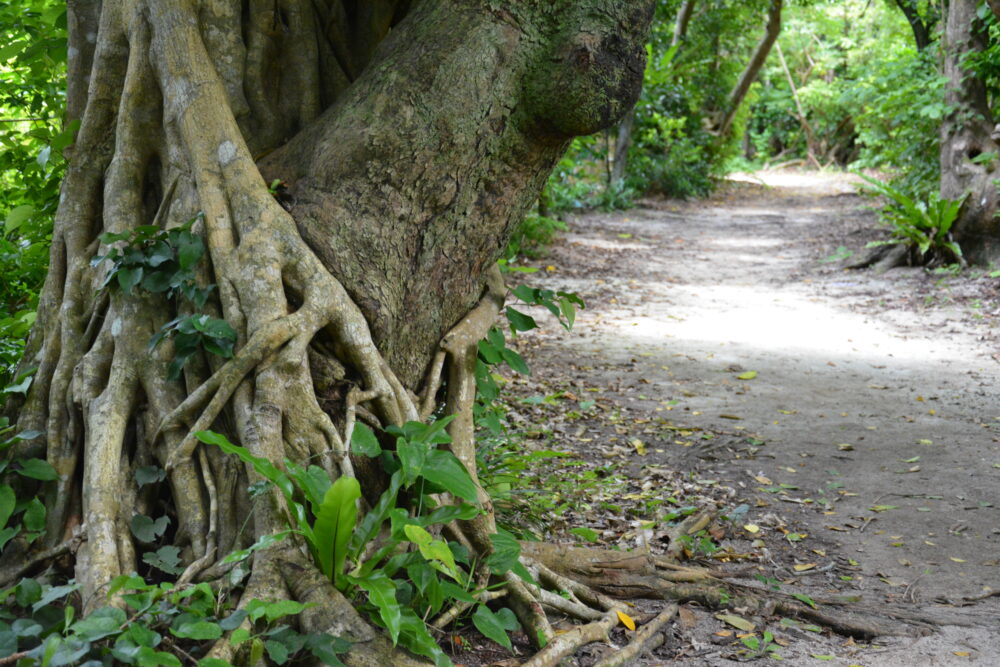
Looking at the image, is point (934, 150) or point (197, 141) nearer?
point (197, 141)

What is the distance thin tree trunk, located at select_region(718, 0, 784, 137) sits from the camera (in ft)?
63.1

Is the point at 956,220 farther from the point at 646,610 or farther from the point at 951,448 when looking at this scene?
the point at 646,610

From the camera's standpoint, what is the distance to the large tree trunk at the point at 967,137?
33.8 ft

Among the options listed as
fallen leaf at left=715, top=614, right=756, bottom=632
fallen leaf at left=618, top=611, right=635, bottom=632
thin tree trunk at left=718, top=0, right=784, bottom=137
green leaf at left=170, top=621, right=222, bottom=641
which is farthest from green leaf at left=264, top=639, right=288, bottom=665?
thin tree trunk at left=718, top=0, right=784, bottom=137

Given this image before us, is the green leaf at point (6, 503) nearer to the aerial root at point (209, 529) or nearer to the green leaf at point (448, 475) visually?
the aerial root at point (209, 529)

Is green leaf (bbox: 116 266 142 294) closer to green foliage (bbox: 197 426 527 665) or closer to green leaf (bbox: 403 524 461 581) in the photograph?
green foliage (bbox: 197 426 527 665)

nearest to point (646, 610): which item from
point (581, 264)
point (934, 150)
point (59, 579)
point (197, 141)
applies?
point (59, 579)

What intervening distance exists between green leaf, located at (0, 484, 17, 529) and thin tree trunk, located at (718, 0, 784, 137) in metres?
18.8

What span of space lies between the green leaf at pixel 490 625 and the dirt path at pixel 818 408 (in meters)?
0.69

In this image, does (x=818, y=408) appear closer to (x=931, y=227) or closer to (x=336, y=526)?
(x=336, y=526)

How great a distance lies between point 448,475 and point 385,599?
1.58ft

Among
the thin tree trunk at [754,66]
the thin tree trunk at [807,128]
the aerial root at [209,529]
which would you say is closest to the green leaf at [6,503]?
the aerial root at [209,529]

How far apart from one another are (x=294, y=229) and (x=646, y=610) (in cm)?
195

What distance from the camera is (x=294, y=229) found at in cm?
317
